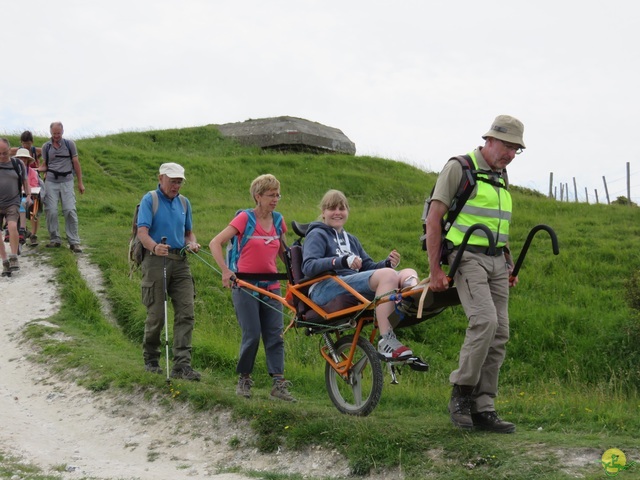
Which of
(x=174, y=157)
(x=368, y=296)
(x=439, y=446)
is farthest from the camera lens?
(x=174, y=157)

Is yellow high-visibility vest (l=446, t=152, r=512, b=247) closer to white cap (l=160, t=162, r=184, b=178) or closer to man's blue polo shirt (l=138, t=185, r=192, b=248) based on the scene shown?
white cap (l=160, t=162, r=184, b=178)

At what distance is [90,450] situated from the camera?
322 inches

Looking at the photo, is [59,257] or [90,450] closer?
[90,450]

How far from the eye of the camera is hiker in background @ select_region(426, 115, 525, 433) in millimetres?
6551

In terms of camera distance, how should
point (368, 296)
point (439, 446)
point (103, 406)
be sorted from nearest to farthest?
point (439, 446), point (368, 296), point (103, 406)

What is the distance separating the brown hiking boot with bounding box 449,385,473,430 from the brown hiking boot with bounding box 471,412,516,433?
118 mm

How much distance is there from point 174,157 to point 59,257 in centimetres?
1491

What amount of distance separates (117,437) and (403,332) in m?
7.22

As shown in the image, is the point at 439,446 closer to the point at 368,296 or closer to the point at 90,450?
the point at 368,296

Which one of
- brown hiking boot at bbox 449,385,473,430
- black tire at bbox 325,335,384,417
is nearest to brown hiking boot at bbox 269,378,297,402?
black tire at bbox 325,335,384,417

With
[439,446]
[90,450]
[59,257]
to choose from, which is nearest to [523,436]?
[439,446]

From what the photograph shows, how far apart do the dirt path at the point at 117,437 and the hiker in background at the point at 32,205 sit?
6098mm

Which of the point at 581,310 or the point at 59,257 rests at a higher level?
the point at 59,257

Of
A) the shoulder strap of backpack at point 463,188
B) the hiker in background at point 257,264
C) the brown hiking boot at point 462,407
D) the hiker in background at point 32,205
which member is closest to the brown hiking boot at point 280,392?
the hiker in background at point 257,264
